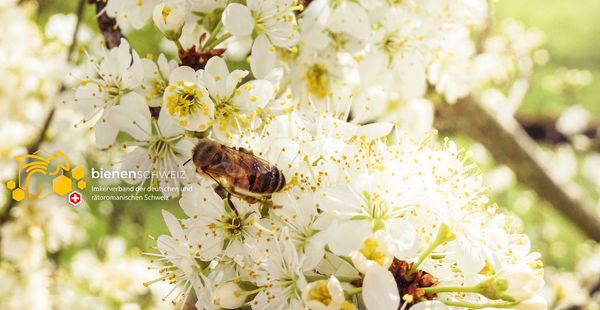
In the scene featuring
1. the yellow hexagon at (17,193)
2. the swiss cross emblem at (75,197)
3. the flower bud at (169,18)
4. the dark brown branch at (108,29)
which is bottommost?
the yellow hexagon at (17,193)

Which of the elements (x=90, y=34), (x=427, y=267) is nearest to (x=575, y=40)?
(x=90, y=34)

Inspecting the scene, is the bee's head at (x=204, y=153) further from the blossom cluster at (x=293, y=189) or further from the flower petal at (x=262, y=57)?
the flower petal at (x=262, y=57)

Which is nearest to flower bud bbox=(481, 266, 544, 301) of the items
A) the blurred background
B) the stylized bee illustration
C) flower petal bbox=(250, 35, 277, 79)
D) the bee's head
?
the blurred background

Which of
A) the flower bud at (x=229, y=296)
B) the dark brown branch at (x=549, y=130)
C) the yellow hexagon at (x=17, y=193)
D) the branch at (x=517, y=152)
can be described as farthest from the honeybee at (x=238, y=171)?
the dark brown branch at (x=549, y=130)

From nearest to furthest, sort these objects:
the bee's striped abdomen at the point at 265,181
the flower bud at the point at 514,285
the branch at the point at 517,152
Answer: the flower bud at the point at 514,285 → the bee's striped abdomen at the point at 265,181 → the branch at the point at 517,152

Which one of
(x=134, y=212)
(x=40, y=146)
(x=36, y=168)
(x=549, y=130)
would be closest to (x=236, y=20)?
(x=36, y=168)

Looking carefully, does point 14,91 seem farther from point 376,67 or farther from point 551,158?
point 551,158

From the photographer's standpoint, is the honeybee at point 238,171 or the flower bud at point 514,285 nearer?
the flower bud at point 514,285
